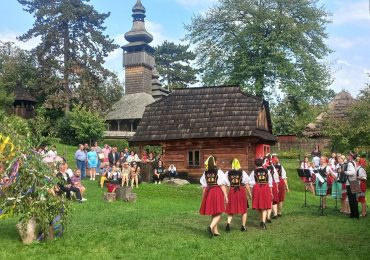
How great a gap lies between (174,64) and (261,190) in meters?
63.4

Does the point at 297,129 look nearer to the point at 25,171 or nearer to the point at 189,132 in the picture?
the point at 189,132

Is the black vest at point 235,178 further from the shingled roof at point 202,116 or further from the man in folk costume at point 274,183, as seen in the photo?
the shingled roof at point 202,116

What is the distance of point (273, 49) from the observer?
37938 millimetres

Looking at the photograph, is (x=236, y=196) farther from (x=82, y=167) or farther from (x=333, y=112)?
(x=333, y=112)

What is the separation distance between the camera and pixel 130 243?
31.9ft

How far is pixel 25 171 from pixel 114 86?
53895mm

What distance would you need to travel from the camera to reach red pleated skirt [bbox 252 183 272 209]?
37.5 feet

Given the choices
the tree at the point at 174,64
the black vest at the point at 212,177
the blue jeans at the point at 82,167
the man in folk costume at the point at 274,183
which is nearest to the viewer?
the black vest at the point at 212,177

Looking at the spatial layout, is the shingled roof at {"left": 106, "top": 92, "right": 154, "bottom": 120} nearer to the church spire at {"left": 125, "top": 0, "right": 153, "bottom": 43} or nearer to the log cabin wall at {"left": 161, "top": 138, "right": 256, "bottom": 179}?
the church spire at {"left": 125, "top": 0, "right": 153, "bottom": 43}

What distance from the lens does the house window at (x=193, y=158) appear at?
25408 mm

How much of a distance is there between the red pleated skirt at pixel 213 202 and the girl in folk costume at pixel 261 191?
1.31 m

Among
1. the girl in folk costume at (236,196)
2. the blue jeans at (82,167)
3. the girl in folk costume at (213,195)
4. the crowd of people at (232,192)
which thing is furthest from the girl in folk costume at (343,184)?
the blue jeans at (82,167)

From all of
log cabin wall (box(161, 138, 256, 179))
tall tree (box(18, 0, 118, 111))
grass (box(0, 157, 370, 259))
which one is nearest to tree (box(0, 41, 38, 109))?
tall tree (box(18, 0, 118, 111))

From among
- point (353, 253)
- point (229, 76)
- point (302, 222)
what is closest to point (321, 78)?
point (229, 76)
